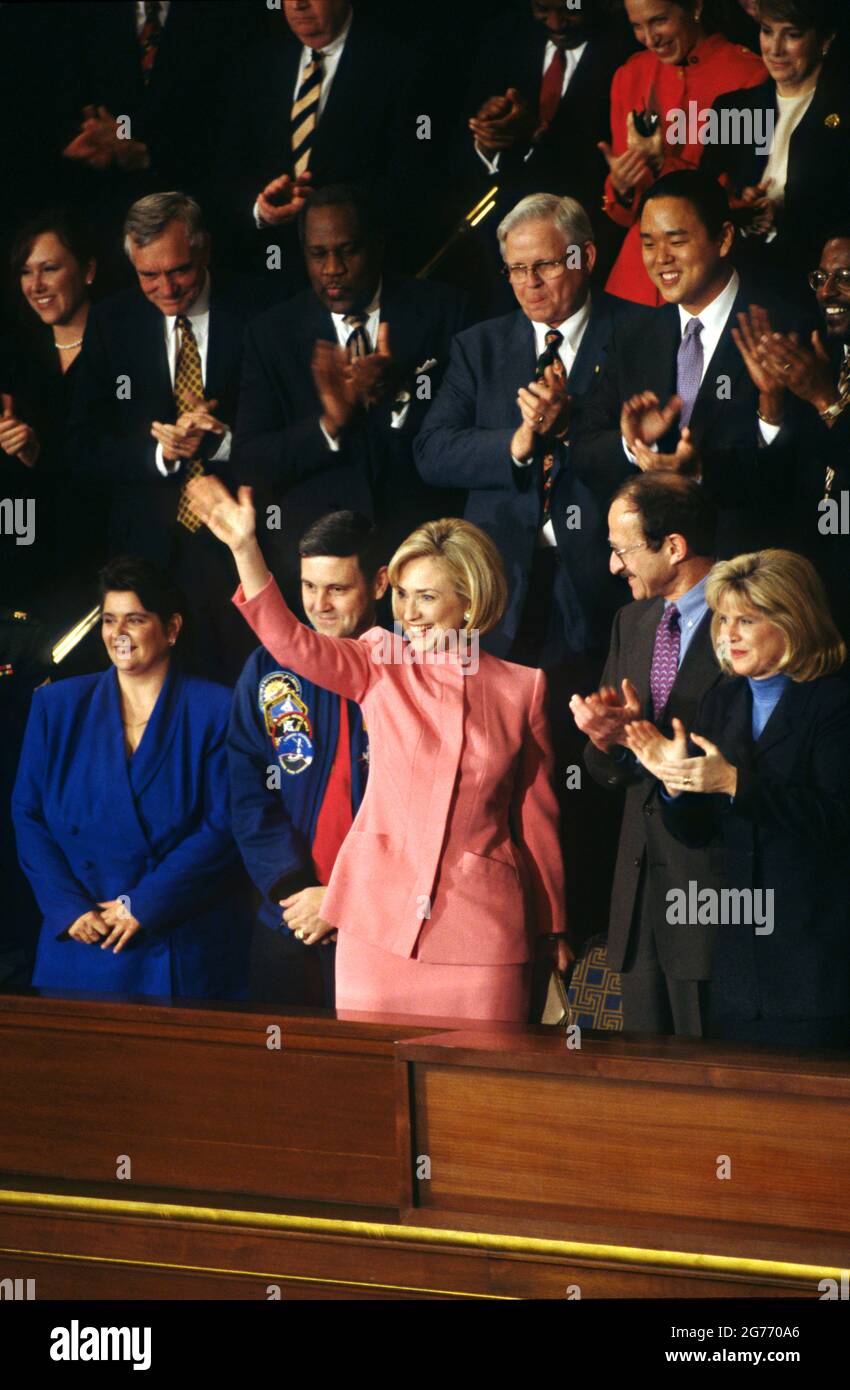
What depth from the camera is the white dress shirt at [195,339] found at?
4887 millimetres

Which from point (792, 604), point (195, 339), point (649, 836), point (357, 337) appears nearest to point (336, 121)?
point (357, 337)

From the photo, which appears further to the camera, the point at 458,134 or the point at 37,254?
the point at 37,254

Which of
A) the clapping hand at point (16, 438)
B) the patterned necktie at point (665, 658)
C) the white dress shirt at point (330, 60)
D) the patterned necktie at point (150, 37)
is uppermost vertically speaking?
the patterned necktie at point (150, 37)

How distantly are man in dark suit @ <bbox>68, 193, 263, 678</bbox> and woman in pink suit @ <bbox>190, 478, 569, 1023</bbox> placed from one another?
387 millimetres

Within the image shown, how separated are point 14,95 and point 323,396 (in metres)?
1.41

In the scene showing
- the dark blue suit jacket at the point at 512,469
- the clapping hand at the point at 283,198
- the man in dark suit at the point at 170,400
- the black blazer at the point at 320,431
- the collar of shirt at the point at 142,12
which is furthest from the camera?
the collar of shirt at the point at 142,12

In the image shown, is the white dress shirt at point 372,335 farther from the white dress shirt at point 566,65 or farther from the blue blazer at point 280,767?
the blue blazer at point 280,767

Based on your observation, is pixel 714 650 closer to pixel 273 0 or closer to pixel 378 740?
pixel 378 740

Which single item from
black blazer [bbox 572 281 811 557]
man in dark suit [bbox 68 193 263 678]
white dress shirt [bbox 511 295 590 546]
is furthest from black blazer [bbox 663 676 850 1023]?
man in dark suit [bbox 68 193 263 678]

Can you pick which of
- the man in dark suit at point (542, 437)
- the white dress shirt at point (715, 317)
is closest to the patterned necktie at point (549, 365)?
the man in dark suit at point (542, 437)

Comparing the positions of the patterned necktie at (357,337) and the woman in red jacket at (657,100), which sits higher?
the woman in red jacket at (657,100)

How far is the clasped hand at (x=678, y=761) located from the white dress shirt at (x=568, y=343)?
21.8 inches

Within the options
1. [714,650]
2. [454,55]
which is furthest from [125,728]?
[454,55]

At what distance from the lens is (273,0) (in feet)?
15.8
